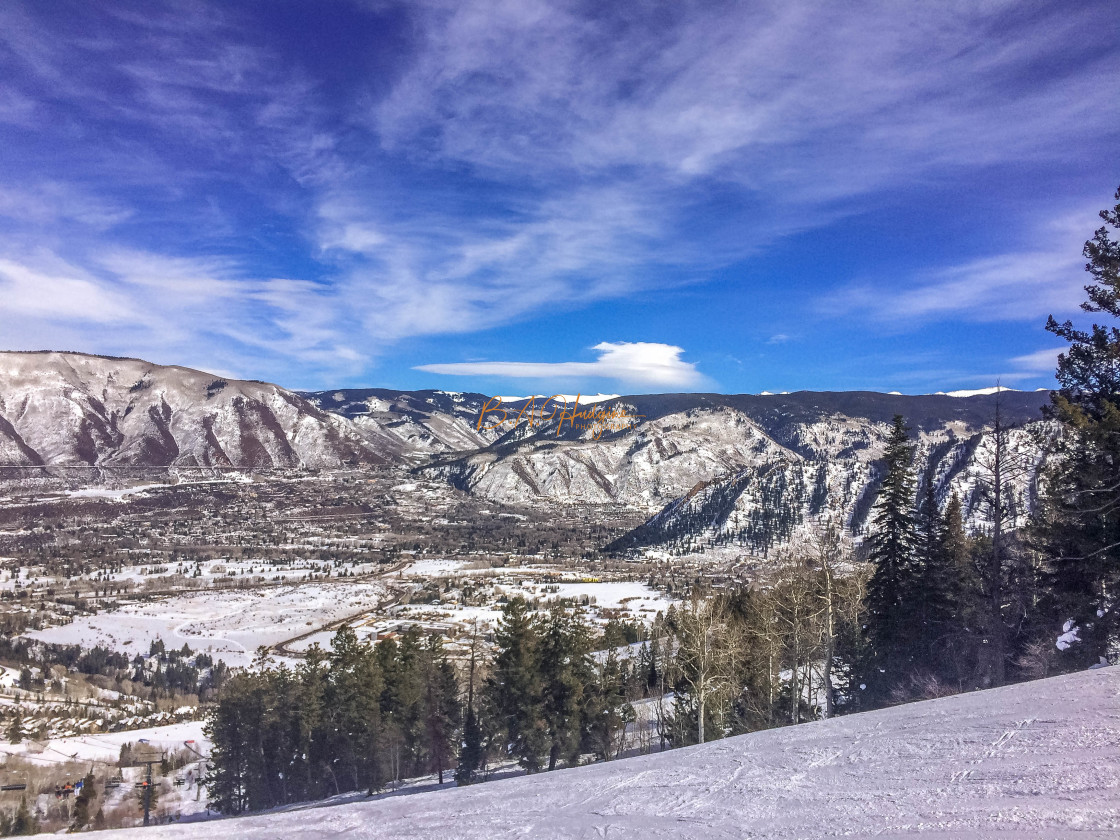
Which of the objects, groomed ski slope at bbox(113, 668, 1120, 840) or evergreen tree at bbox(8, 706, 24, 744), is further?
evergreen tree at bbox(8, 706, 24, 744)

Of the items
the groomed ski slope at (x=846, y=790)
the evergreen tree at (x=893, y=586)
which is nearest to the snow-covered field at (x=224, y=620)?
the evergreen tree at (x=893, y=586)

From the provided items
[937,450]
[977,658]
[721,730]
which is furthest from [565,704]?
[937,450]

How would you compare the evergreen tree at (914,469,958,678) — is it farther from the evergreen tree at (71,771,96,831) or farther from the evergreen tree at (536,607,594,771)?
the evergreen tree at (71,771,96,831)

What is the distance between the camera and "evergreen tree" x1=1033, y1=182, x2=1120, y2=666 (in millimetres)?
18125

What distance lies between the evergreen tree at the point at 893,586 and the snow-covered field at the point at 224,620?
94.9 metres

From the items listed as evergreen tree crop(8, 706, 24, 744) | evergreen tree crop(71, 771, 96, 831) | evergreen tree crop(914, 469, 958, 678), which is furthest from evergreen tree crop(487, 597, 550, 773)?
evergreen tree crop(8, 706, 24, 744)

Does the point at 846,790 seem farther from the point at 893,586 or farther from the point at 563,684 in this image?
the point at 563,684

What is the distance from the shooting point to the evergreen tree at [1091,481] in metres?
18.1

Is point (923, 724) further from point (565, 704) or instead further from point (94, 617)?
point (94, 617)

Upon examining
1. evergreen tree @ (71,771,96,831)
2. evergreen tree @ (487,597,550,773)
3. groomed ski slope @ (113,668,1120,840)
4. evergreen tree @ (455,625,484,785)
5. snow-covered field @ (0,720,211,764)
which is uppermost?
groomed ski slope @ (113,668,1120,840)

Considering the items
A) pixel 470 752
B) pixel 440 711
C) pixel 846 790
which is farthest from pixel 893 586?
pixel 440 711

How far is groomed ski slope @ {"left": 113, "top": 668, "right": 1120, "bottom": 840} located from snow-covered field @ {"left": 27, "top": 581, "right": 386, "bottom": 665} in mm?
104091

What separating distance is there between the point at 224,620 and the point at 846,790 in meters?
142

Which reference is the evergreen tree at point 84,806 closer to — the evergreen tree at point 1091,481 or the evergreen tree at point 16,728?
the evergreen tree at point 16,728
